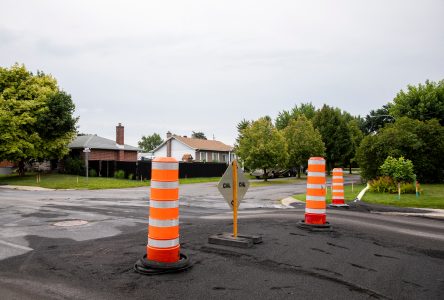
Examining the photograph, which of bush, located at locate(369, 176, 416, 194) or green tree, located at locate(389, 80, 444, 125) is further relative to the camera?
green tree, located at locate(389, 80, 444, 125)

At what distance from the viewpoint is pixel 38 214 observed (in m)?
11.0

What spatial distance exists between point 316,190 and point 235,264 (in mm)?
3466

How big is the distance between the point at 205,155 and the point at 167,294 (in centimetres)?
5826

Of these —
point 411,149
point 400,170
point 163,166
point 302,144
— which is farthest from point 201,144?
point 163,166

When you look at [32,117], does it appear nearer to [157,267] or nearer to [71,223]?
[71,223]

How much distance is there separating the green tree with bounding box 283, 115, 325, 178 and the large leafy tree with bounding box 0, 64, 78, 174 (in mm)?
23604

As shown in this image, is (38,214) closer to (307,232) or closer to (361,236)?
(307,232)

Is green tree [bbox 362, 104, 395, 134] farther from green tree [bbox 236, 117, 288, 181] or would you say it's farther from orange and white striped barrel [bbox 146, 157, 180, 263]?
orange and white striped barrel [bbox 146, 157, 180, 263]

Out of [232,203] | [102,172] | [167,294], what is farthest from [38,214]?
[102,172]

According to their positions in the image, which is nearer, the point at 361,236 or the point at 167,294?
the point at 167,294

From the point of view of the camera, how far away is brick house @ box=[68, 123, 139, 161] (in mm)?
45906

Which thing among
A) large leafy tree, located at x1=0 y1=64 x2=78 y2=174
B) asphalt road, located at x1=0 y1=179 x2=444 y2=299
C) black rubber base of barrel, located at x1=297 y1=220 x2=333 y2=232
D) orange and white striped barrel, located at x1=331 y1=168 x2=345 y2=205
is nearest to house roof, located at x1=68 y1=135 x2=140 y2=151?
large leafy tree, located at x1=0 y1=64 x2=78 y2=174

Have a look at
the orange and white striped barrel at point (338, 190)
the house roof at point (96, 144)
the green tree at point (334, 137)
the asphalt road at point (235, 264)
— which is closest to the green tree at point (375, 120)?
the green tree at point (334, 137)

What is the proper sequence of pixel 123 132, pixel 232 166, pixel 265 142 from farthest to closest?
pixel 123 132
pixel 265 142
pixel 232 166
